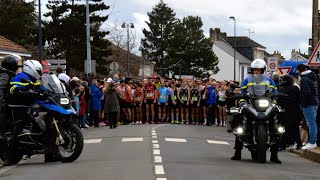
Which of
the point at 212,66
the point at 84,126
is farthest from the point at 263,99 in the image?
the point at 212,66

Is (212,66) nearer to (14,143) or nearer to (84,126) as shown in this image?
(84,126)

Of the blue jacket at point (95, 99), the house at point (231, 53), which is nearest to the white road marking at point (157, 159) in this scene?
the blue jacket at point (95, 99)

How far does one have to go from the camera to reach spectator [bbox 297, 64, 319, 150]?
52.7 feet

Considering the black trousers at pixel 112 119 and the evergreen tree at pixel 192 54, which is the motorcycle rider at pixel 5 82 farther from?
the evergreen tree at pixel 192 54

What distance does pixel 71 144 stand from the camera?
1316 cm

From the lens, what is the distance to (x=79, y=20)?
6825 cm

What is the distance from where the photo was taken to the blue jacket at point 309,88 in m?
16.1

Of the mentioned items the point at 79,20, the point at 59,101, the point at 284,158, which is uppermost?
the point at 79,20

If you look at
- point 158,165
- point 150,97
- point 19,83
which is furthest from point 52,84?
point 150,97

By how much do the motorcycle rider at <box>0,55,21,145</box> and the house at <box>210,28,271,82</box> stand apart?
323 ft

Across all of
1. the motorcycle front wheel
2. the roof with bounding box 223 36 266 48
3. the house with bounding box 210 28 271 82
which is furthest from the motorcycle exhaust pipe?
the roof with bounding box 223 36 266 48

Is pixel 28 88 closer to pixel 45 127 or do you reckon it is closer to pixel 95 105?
pixel 45 127

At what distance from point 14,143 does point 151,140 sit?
6.19 m

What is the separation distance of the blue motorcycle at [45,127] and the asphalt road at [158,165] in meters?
0.33
